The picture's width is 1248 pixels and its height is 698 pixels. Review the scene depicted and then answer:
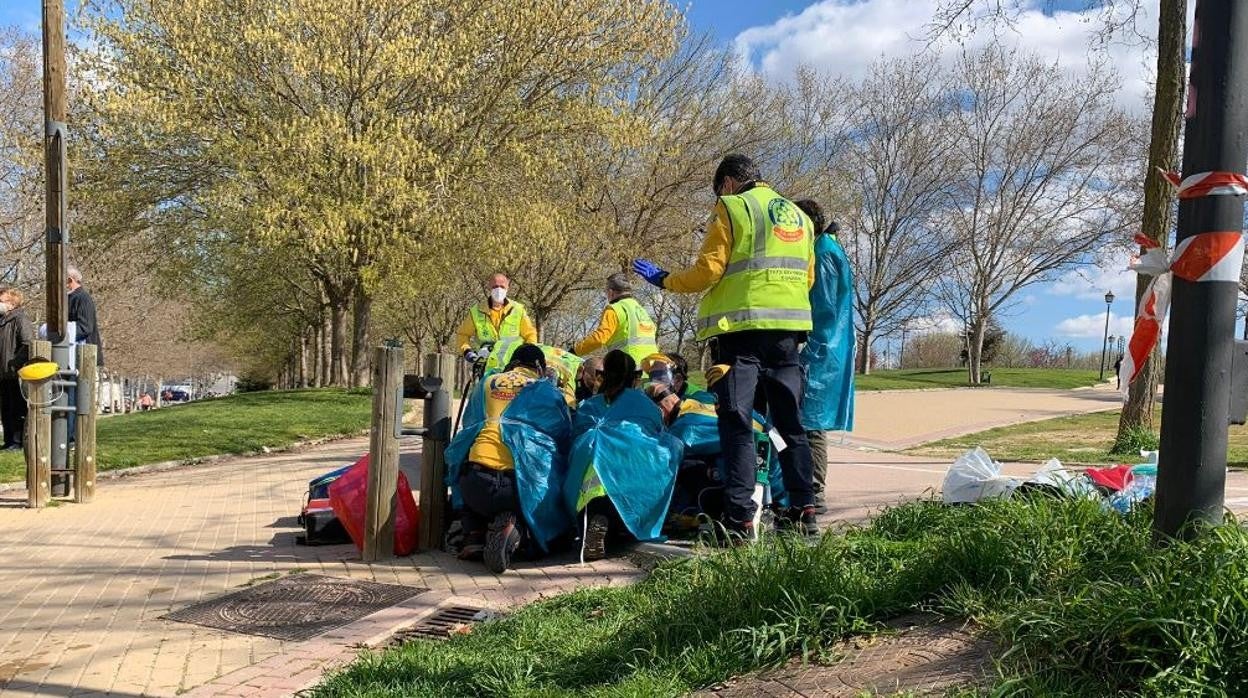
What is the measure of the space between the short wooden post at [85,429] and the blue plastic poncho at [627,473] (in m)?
4.94

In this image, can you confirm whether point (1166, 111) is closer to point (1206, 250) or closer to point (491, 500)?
point (491, 500)

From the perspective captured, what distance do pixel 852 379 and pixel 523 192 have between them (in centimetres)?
1660

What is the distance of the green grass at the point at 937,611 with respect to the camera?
90.4 inches

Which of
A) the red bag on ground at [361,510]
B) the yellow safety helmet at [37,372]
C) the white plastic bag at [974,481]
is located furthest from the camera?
the yellow safety helmet at [37,372]

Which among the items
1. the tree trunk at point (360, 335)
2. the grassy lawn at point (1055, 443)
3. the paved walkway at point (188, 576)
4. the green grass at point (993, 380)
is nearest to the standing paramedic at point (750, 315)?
the paved walkway at point (188, 576)

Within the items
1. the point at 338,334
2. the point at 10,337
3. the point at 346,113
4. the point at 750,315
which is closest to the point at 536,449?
the point at 750,315

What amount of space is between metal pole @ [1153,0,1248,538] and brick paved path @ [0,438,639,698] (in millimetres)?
3035

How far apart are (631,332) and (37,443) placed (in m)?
5.08

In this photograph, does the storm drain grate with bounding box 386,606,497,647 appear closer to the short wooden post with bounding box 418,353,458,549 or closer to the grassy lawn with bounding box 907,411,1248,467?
the short wooden post with bounding box 418,353,458,549

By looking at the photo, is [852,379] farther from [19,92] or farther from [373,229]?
[19,92]

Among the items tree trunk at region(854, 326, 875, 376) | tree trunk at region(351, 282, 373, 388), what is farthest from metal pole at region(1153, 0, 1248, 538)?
tree trunk at region(854, 326, 875, 376)

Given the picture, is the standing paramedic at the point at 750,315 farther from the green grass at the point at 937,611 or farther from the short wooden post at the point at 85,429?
the short wooden post at the point at 85,429

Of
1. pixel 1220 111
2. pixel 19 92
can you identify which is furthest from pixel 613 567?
pixel 19 92

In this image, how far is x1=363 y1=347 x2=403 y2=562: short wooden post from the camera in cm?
584
